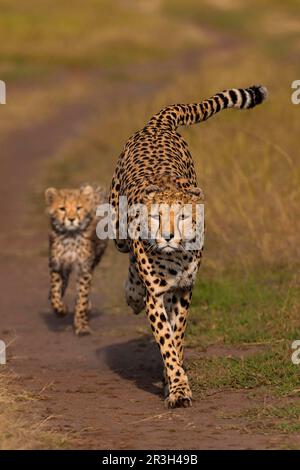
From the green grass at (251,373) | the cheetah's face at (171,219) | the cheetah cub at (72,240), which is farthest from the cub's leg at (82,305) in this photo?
the cheetah's face at (171,219)

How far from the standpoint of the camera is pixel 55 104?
27078 mm

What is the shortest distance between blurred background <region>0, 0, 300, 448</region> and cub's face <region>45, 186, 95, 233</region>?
32.4 inches

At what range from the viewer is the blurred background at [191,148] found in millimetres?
8836

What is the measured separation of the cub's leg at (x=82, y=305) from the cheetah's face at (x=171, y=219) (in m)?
2.56

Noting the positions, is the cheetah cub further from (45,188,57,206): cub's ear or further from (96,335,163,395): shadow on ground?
(96,335,163,395): shadow on ground

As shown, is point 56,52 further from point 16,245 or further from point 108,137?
point 16,245

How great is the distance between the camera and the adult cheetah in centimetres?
660

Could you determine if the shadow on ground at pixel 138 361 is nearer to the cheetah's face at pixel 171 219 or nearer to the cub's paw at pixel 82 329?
the cub's paw at pixel 82 329

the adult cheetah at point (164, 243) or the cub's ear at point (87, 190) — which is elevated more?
the cub's ear at point (87, 190)

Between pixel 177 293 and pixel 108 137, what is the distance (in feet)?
40.8

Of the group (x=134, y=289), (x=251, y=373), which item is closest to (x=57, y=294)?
Result: (x=134, y=289)

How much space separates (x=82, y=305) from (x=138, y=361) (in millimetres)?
1154
